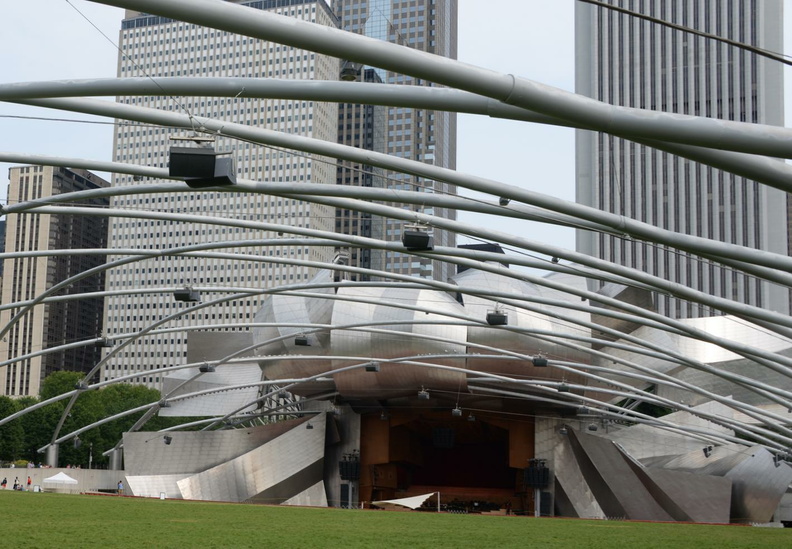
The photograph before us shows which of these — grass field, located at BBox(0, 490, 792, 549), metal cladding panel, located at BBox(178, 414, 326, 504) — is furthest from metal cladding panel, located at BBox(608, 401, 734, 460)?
grass field, located at BBox(0, 490, 792, 549)

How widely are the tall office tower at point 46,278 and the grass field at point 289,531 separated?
102381 mm

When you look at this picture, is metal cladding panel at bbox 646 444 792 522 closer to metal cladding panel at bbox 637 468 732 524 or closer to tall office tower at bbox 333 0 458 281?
metal cladding panel at bbox 637 468 732 524

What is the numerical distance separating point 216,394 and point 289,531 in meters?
42.9

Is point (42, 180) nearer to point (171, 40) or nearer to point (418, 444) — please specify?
point (171, 40)

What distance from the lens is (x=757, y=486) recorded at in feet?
177

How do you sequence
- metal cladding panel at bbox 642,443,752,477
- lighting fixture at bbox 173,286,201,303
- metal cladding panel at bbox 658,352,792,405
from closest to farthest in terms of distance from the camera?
lighting fixture at bbox 173,286,201,303 → metal cladding panel at bbox 658,352,792,405 → metal cladding panel at bbox 642,443,752,477

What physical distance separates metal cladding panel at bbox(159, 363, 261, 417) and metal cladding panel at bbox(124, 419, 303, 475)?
1998 mm

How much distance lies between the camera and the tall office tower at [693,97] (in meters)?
95.4

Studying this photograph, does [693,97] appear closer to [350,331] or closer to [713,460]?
[713,460]

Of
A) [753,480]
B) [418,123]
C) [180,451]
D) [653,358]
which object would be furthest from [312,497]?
[418,123]

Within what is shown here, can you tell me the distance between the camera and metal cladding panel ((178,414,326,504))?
5634 centimetres

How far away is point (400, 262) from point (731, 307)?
128790 mm

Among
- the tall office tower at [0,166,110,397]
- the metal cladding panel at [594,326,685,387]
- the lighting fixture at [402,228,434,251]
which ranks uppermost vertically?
the tall office tower at [0,166,110,397]

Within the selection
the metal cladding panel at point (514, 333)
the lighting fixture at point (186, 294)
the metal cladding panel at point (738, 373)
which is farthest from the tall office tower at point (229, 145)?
the lighting fixture at point (186, 294)
